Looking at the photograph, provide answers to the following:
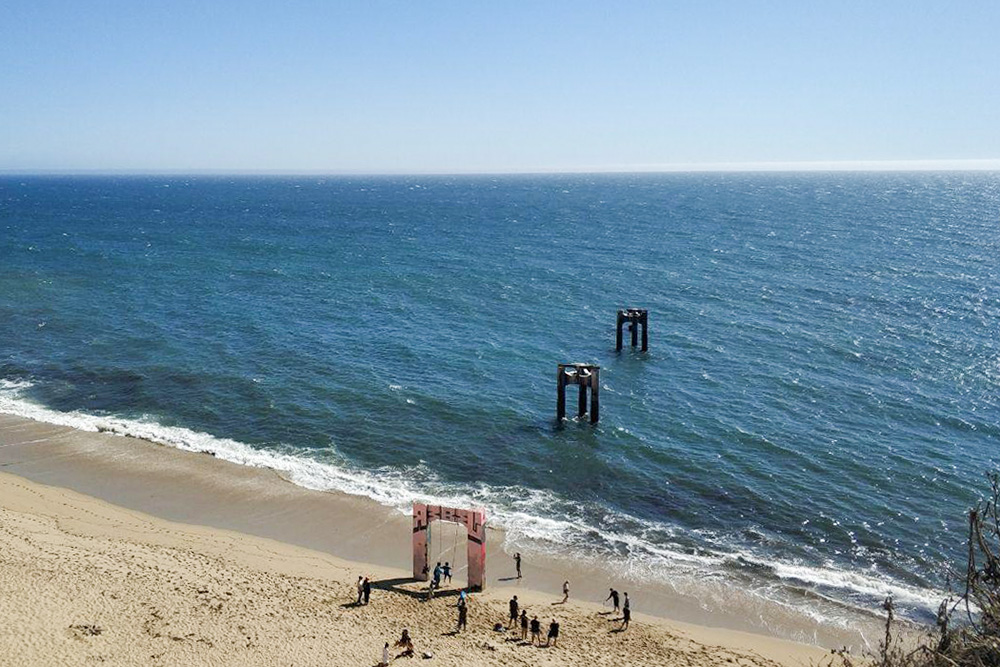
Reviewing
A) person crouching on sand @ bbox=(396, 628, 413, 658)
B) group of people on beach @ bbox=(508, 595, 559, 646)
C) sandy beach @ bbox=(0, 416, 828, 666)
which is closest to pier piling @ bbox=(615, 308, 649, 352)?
sandy beach @ bbox=(0, 416, 828, 666)

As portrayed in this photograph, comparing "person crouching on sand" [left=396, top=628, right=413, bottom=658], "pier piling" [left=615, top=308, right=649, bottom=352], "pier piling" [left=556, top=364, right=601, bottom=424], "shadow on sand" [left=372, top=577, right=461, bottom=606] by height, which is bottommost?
"shadow on sand" [left=372, top=577, right=461, bottom=606]

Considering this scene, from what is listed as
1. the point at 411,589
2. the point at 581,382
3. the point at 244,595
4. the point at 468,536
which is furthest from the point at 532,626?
the point at 581,382

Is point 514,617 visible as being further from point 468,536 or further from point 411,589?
point 411,589

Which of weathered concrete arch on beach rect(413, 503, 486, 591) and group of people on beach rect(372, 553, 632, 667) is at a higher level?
weathered concrete arch on beach rect(413, 503, 486, 591)

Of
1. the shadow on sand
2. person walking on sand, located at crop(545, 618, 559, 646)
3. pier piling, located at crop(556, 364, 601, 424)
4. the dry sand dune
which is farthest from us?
pier piling, located at crop(556, 364, 601, 424)

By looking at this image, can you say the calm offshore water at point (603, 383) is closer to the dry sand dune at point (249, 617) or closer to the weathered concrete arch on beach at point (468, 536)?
the weathered concrete arch on beach at point (468, 536)

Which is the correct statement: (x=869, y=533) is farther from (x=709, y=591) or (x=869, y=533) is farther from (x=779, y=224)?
(x=779, y=224)

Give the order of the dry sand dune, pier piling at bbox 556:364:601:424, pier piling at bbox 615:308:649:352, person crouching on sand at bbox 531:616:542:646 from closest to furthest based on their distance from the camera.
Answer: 1. the dry sand dune
2. person crouching on sand at bbox 531:616:542:646
3. pier piling at bbox 556:364:601:424
4. pier piling at bbox 615:308:649:352

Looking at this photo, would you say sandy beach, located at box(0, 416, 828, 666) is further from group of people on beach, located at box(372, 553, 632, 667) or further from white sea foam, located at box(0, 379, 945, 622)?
white sea foam, located at box(0, 379, 945, 622)

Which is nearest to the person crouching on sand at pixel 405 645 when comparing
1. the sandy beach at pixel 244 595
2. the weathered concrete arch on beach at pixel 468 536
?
the sandy beach at pixel 244 595
